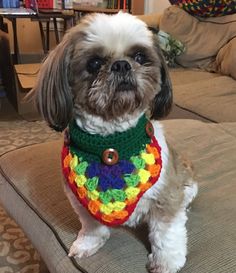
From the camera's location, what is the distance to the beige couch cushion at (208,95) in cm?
189

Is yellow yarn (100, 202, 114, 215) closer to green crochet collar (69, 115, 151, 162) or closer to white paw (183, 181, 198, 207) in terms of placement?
green crochet collar (69, 115, 151, 162)

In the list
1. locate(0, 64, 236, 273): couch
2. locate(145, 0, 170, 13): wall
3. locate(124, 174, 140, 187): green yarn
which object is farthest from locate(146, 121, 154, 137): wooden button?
locate(145, 0, 170, 13): wall

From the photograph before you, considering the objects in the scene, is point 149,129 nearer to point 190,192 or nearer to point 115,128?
point 115,128

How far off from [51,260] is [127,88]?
0.48 m

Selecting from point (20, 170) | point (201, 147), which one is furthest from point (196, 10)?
point (20, 170)

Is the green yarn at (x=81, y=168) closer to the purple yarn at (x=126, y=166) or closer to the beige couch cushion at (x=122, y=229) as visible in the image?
the purple yarn at (x=126, y=166)

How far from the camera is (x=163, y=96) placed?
39.6 inches

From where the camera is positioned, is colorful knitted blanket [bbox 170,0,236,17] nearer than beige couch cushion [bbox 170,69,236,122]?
No

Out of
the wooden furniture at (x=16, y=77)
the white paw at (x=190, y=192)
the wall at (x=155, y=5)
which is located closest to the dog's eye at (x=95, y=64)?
the white paw at (x=190, y=192)

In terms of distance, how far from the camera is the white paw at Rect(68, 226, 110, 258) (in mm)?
1009

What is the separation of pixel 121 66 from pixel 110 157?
199 millimetres

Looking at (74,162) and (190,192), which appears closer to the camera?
(74,162)

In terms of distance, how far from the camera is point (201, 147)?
4.77ft

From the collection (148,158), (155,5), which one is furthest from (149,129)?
(155,5)
